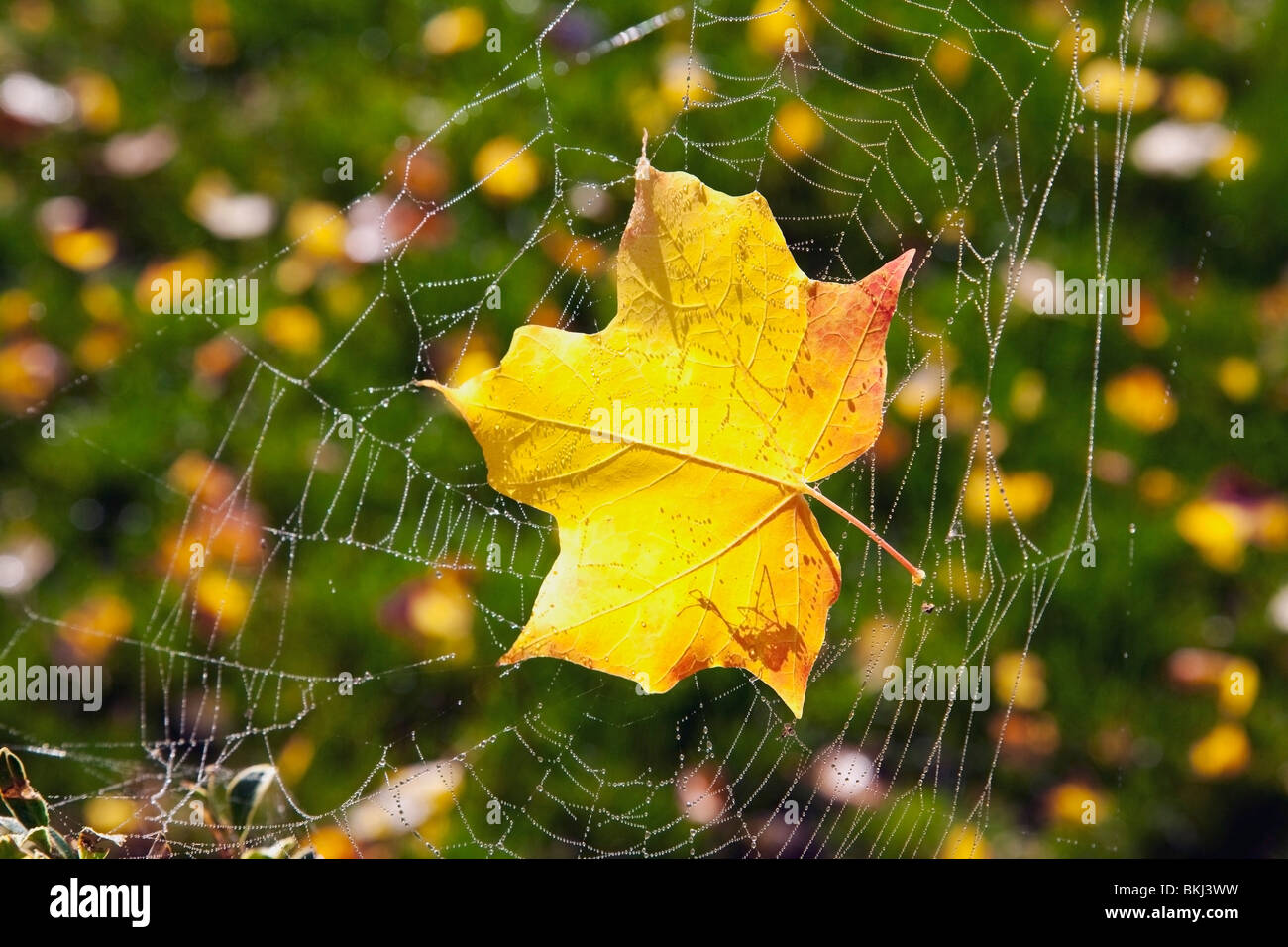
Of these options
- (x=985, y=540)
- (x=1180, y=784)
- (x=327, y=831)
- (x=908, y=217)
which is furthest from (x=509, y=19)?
(x=1180, y=784)

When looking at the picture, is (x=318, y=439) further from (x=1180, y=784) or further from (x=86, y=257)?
(x=1180, y=784)

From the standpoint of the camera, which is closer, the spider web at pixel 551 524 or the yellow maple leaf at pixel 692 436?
the yellow maple leaf at pixel 692 436

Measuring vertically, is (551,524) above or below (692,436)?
below

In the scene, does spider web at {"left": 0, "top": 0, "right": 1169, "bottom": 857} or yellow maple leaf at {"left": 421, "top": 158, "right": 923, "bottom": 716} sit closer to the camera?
yellow maple leaf at {"left": 421, "top": 158, "right": 923, "bottom": 716}

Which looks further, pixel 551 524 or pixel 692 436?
pixel 551 524
